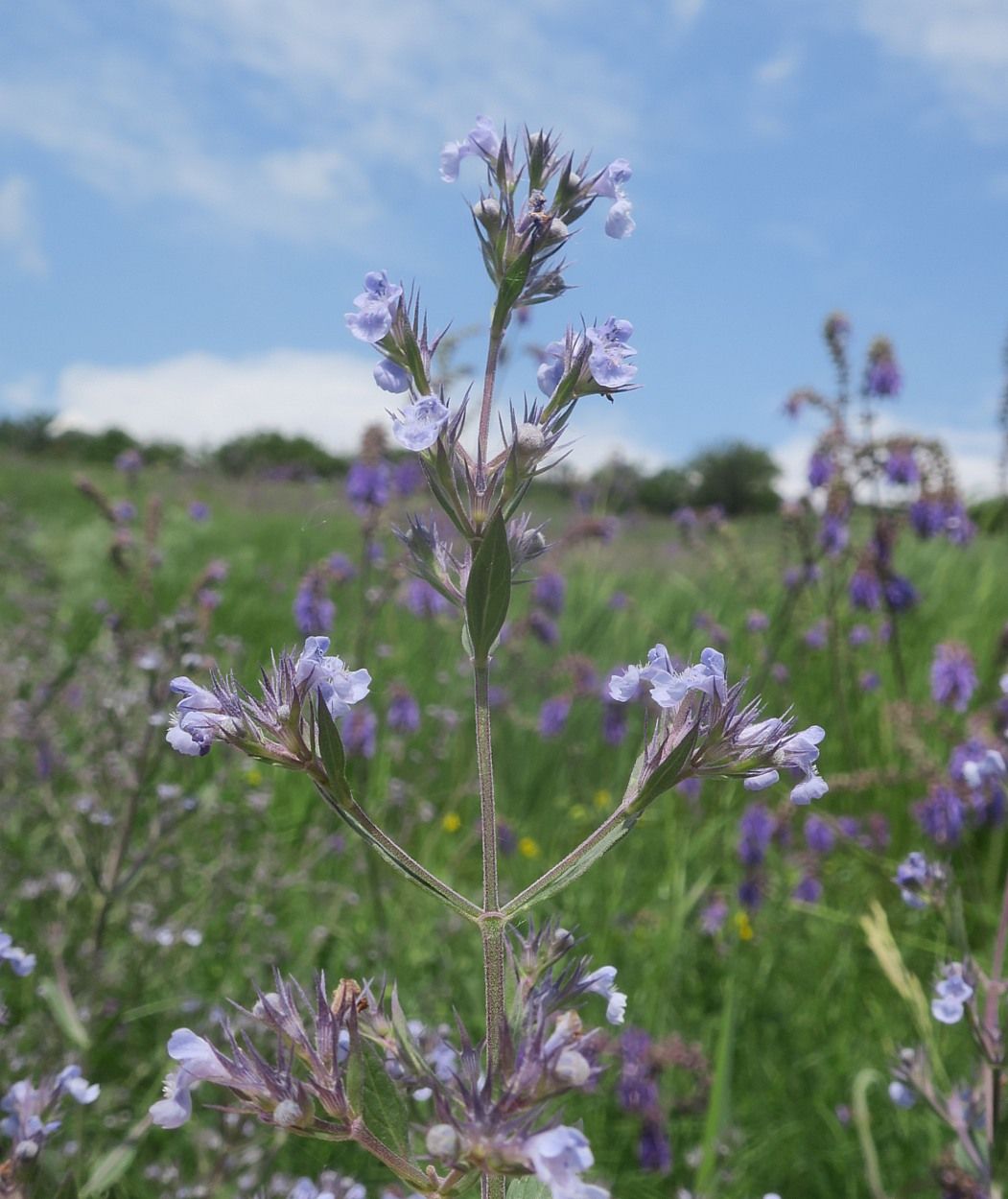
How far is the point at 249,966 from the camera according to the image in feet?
9.14

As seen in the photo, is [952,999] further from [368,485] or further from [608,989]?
[368,485]

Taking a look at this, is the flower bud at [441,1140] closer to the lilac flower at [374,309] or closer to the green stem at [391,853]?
the green stem at [391,853]

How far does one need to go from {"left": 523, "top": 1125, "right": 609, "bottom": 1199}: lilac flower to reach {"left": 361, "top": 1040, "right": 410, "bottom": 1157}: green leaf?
0.63 feet

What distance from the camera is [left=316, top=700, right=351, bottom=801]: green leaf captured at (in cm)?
103

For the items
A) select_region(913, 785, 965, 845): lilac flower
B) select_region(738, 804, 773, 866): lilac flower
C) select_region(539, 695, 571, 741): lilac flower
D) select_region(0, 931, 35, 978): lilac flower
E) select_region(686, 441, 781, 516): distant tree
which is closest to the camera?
select_region(0, 931, 35, 978): lilac flower

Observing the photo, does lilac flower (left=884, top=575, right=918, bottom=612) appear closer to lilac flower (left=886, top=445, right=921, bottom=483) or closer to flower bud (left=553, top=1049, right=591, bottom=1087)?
lilac flower (left=886, top=445, right=921, bottom=483)

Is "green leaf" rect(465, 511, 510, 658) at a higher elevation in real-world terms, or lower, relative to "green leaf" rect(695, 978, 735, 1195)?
higher

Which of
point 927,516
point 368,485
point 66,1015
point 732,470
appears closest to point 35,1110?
Answer: point 66,1015

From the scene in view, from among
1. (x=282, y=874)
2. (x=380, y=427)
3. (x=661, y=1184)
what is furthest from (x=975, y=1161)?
(x=380, y=427)

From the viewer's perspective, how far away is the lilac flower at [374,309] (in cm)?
108

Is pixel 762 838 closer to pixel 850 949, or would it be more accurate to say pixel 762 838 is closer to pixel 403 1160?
pixel 850 949

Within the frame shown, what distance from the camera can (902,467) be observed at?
3992 mm

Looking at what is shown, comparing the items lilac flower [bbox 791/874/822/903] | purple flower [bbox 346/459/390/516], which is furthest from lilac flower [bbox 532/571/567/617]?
lilac flower [bbox 791/874/822/903]

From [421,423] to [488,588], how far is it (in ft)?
0.59
